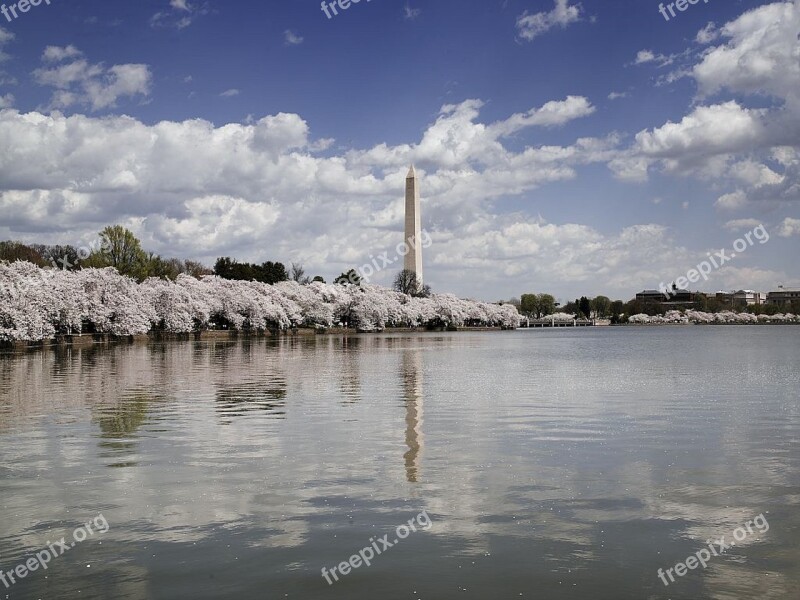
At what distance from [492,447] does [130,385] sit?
1702cm

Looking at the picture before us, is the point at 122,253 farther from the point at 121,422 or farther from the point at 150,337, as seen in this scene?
the point at 121,422

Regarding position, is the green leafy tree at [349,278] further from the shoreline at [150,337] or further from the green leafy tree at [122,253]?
the green leafy tree at [122,253]

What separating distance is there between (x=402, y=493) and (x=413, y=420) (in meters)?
7.58

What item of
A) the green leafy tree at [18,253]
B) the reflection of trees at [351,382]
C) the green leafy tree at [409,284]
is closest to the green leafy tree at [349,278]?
the green leafy tree at [409,284]

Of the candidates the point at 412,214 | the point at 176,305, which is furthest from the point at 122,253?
the point at 412,214

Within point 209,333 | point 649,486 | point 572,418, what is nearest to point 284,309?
point 209,333

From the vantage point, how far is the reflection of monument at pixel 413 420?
12.9 m

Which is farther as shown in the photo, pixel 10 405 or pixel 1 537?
pixel 10 405

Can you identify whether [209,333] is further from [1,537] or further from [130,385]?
[1,537]

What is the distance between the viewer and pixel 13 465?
1304 centimetres

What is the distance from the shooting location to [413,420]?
18.5m

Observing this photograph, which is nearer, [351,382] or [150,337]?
[351,382]

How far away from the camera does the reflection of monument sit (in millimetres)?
12922

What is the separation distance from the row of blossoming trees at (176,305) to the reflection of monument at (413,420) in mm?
38806
